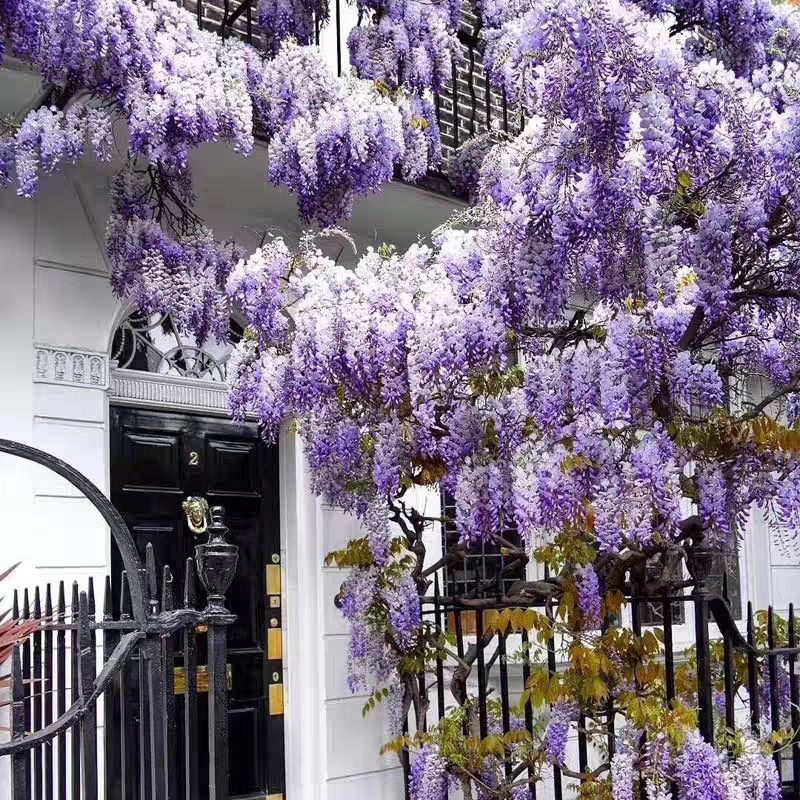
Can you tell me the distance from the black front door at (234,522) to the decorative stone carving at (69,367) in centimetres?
41

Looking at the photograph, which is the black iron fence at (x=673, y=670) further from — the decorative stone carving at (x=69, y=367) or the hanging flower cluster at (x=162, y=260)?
the decorative stone carving at (x=69, y=367)

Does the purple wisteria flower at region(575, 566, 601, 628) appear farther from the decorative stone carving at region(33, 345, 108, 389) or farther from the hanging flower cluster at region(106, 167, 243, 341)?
the decorative stone carving at region(33, 345, 108, 389)

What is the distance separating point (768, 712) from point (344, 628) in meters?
2.52

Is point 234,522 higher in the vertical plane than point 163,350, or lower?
lower

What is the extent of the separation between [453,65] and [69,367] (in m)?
3.39

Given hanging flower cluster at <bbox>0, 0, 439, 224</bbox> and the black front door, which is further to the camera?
the black front door

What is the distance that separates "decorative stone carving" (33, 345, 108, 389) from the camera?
20.8ft

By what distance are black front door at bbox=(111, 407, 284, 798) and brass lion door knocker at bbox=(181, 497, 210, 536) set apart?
43 millimetres

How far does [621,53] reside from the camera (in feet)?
14.0

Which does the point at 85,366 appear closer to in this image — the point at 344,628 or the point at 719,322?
the point at 344,628

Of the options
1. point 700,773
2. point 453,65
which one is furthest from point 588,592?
point 453,65

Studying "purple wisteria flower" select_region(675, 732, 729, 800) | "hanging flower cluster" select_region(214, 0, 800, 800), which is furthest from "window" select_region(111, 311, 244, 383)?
"purple wisteria flower" select_region(675, 732, 729, 800)

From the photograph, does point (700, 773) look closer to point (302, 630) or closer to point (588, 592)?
point (588, 592)

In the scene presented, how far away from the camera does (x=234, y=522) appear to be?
24.2ft
